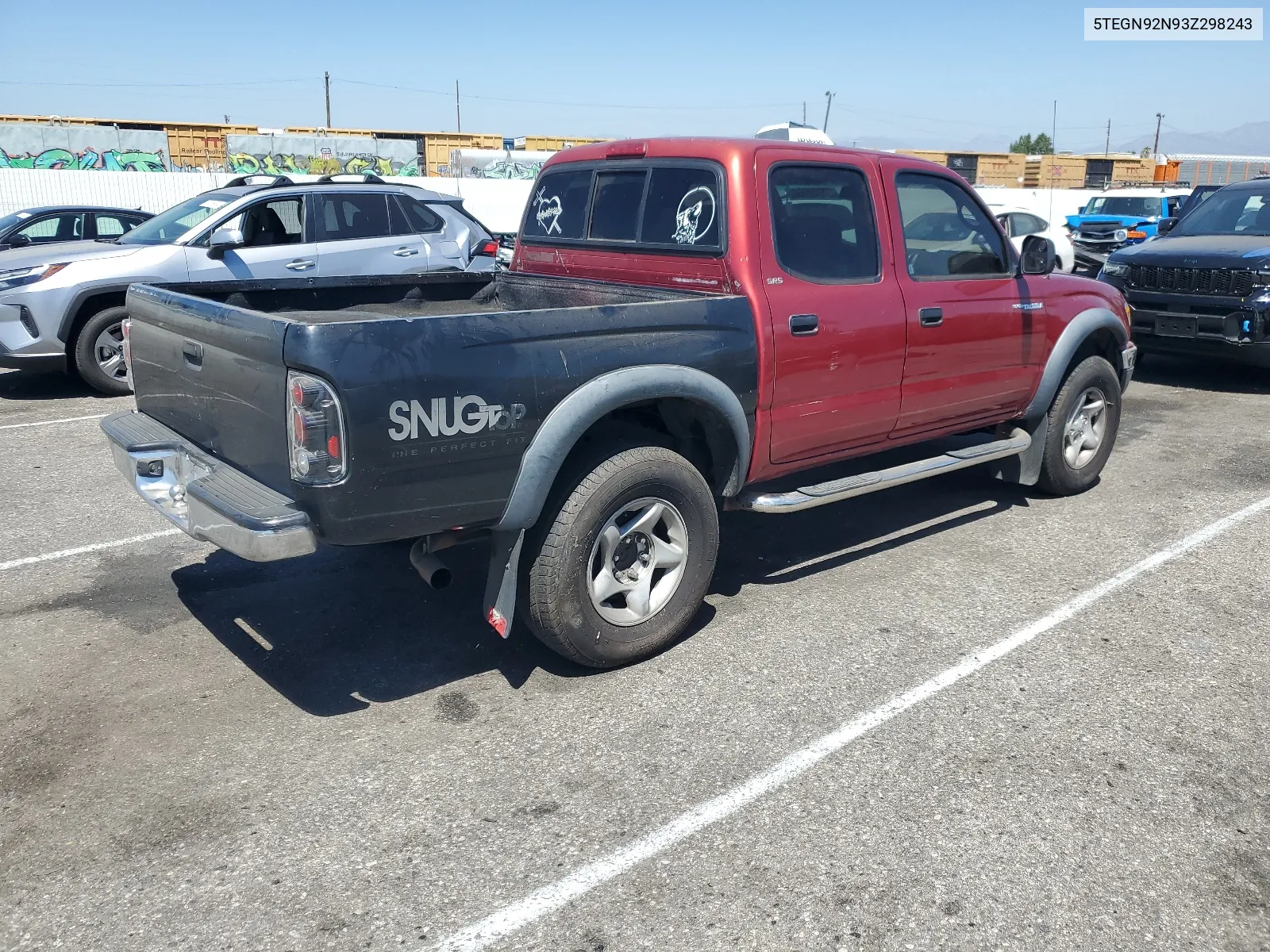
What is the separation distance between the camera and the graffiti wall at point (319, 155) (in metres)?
36.0

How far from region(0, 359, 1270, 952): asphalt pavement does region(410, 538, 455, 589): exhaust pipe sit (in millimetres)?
483

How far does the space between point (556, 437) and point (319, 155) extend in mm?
37612

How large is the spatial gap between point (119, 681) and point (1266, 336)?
30.2 feet

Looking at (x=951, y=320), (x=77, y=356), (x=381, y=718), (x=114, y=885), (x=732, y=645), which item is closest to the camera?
(x=114, y=885)

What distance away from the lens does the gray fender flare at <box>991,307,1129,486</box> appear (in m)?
5.82

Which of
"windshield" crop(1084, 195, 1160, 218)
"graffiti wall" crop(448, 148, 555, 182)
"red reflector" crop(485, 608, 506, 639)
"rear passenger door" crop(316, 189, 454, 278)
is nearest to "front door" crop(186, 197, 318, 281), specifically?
"rear passenger door" crop(316, 189, 454, 278)

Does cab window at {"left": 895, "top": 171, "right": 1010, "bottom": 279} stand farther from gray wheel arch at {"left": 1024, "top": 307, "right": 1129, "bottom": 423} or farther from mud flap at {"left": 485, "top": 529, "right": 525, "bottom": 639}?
mud flap at {"left": 485, "top": 529, "right": 525, "bottom": 639}

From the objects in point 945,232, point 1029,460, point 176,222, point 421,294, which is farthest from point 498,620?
point 176,222

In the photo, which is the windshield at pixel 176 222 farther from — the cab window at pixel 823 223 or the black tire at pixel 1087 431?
the black tire at pixel 1087 431

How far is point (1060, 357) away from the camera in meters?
5.82

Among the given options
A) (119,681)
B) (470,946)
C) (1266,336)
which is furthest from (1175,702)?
(1266,336)

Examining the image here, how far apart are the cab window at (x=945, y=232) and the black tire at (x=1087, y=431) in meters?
0.97

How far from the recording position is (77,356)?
880cm

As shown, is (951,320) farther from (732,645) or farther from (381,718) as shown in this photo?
(381,718)
